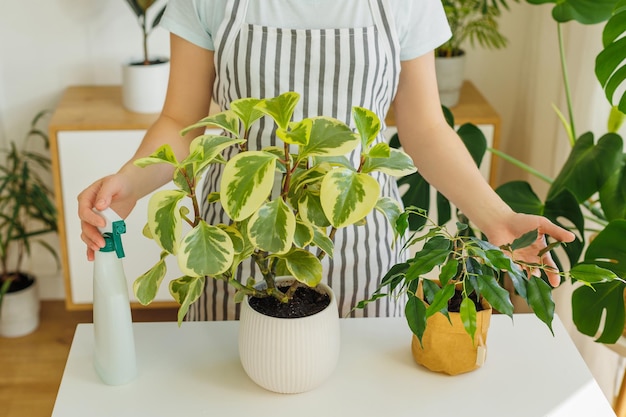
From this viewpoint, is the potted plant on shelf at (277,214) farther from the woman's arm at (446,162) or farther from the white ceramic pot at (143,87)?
the white ceramic pot at (143,87)

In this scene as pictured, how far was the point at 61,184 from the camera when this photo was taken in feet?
7.98

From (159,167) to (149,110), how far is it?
120cm

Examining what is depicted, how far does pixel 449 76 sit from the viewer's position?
2.42 metres

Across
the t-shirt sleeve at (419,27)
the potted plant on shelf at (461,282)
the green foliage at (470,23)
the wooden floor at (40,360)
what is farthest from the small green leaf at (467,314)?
the wooden floor at (40,360)

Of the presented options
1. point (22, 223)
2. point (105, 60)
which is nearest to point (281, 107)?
point (105, 60)

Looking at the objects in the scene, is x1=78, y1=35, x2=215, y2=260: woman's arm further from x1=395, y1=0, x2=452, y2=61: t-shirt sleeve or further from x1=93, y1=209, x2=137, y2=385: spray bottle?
x1=395, y1=0, x2=452, y2=61: t-shirt sleeve

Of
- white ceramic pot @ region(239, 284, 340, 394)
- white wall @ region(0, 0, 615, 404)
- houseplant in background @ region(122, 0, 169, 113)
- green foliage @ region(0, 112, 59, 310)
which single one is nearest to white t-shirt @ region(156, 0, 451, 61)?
white ceramic pot @ region(239, 284, 340, 394)

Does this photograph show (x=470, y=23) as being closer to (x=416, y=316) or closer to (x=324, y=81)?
(x=324, y=81)

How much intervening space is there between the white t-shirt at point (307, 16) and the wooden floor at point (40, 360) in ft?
4.83

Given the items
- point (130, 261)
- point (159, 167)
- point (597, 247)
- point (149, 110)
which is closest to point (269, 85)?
point (159, 167)

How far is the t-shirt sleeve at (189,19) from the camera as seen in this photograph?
1.35 meters

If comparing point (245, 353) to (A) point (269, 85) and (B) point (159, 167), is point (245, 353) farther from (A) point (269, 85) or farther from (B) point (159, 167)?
(A) point (269, 85)

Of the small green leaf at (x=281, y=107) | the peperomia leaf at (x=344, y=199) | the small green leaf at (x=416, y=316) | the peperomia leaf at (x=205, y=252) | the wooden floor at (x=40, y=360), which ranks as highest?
the small green leaf at (x=281, y=107)

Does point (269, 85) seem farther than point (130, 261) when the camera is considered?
No
